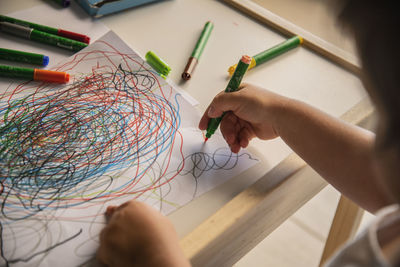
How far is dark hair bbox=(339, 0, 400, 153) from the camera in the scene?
268mm

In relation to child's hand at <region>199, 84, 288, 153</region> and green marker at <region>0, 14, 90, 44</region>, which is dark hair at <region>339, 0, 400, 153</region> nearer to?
child's hand at <region>199, 84, 288, 153</region>

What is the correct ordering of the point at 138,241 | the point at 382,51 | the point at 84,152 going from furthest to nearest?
1. the point at 84,152
2. the point at 138,241
3. the point at 382,51

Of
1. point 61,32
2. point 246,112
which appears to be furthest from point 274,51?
point 61,32

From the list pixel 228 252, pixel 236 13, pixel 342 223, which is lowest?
pixel 342 223

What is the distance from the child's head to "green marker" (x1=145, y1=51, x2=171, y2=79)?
349 mm

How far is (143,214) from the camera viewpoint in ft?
1.28

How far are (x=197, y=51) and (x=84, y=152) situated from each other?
28 centimetres

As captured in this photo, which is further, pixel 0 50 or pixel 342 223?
pixel 342 223

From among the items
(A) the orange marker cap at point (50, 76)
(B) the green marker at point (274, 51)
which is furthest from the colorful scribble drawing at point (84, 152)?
(B) the green marker at point (274, 51)

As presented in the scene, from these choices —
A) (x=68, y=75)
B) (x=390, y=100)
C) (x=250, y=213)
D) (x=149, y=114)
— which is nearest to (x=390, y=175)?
(x=390, y=100)

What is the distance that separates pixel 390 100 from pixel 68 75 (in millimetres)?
438

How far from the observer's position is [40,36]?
0.60 meters

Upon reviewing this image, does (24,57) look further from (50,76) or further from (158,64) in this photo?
(158,64)

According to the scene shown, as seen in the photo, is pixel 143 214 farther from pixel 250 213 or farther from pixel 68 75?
pixel 68 75
